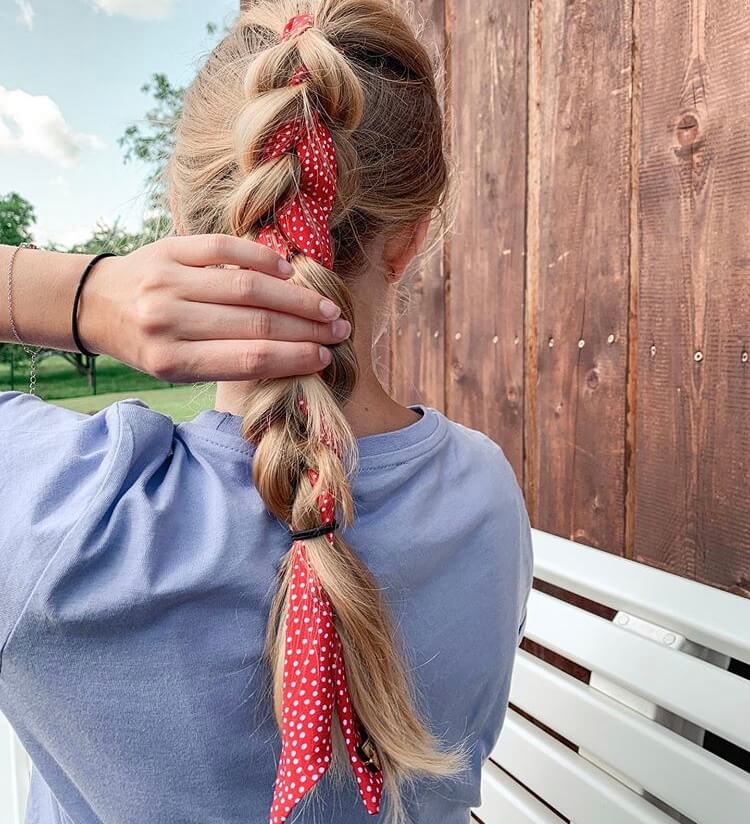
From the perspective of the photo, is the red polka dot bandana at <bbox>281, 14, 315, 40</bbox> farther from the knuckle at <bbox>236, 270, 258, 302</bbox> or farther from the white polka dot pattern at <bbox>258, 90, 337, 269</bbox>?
the knuckle at <bbox>236, 270, 258, 302</bbox>

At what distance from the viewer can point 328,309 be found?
54 centimetres

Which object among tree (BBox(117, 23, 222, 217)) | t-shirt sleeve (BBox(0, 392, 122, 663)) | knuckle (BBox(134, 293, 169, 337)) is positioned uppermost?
tree (BBox(117, 23, 222, 217))

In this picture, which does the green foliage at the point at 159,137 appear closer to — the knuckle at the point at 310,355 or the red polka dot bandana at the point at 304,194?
the red polka dot bandana at the point at 304,194

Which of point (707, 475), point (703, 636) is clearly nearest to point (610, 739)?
point (703, 636)

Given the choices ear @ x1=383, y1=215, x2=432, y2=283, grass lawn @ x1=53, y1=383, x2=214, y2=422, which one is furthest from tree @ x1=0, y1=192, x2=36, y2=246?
ear @ x1=383, y1=215, x2=432, y2=283

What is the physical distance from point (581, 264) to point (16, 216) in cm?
152

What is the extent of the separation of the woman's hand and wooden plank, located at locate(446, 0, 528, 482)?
866 mm

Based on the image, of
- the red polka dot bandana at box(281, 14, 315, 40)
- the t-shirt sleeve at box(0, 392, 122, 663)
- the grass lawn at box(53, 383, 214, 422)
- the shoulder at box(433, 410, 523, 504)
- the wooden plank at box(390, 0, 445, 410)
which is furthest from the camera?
the wooden plank at box(390, 0, 445, 410)

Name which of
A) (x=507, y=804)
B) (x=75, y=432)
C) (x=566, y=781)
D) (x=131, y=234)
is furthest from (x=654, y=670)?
(x=131, y=234)

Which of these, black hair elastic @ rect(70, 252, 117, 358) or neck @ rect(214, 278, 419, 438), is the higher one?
black hair elastic @ rect(70, 252, 117, 358)

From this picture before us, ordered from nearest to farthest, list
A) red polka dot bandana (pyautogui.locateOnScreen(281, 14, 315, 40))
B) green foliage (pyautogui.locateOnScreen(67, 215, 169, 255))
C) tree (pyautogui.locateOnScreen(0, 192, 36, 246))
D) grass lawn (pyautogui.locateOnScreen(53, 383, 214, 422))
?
1. red polka dot bandana (pyautogui.locateOnScreen(281, 14, 315, 40))
2. grass lawn (pyautogui.locateOnScreen(53, 383, 214, 422))
3. green foliage (pyautogui.locateOnScreen(67, 215, 169, 255))
4. tree (pyautogui.locateOnScreen(0, 192, 36, 246))

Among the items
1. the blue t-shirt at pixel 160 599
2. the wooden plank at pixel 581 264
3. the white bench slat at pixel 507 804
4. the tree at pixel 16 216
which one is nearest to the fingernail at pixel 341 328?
the blue t-shirt at pixel 160 599

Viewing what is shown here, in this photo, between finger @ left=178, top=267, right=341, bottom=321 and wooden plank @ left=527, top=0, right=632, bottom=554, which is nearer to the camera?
finger @ left=178, top=267, right=341, bottom=321

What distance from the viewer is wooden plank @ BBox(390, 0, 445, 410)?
156 cm
